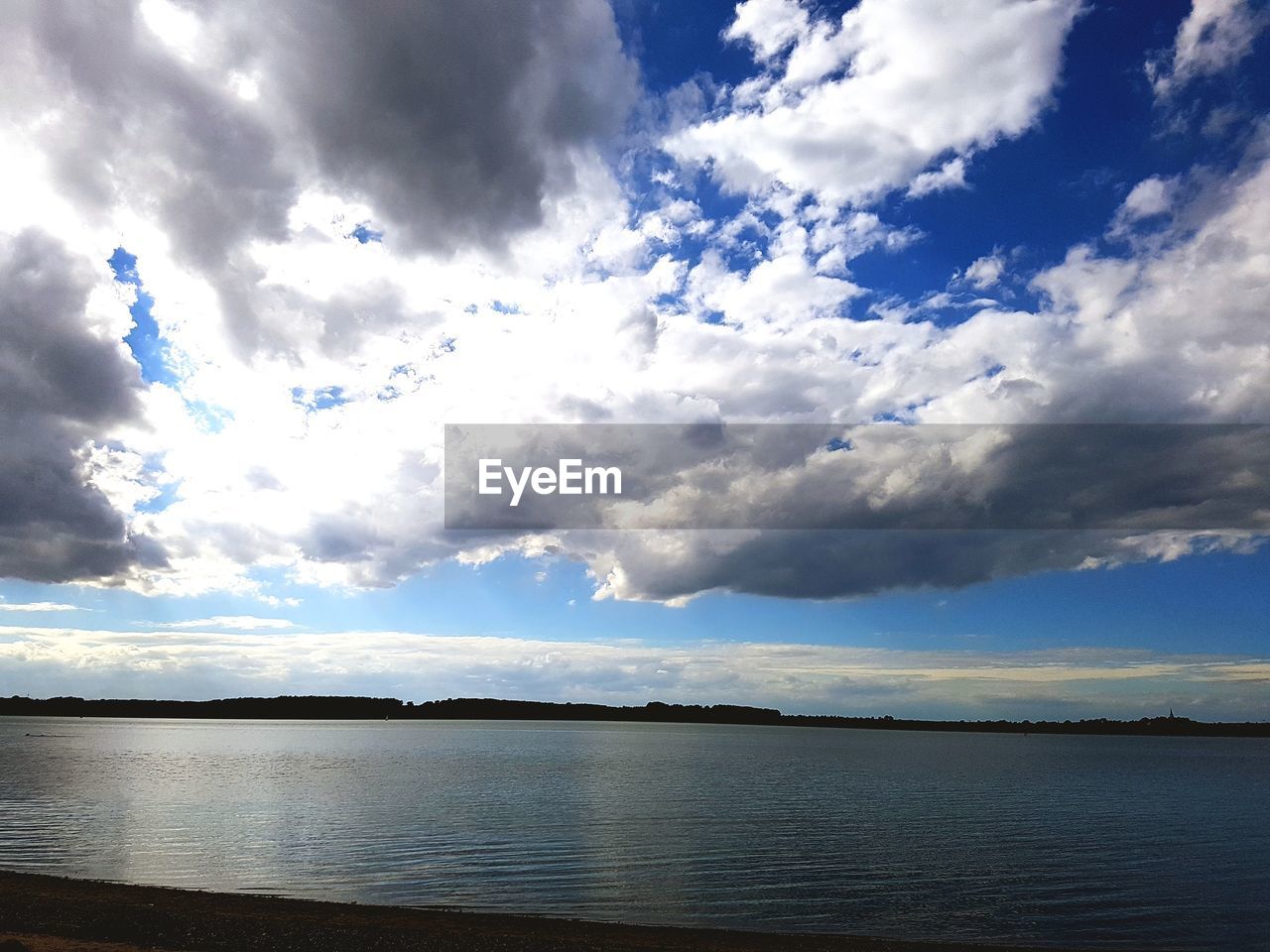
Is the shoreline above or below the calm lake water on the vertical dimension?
above

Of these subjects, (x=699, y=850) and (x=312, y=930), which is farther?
(x=699, y=850)

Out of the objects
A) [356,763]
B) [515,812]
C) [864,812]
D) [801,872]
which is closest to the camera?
[801,872]

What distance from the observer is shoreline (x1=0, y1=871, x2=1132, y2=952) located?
26.1 meters

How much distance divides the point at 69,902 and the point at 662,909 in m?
22.5

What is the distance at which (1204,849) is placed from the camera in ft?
179

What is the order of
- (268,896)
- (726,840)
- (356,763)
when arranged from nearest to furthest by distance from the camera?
(268,896) → (726,840) → (356,763)

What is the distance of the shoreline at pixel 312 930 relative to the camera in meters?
26.1

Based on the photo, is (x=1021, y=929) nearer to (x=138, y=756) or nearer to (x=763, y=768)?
(x=763, y=768)

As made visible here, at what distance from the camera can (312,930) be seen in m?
27.6

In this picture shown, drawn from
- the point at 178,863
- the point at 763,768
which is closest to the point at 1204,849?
the point at 178,863

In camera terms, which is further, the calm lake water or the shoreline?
the calm lake water

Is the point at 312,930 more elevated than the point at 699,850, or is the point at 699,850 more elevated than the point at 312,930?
the point at 312,930

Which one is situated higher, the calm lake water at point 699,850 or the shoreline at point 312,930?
the shoreline at point 312,930

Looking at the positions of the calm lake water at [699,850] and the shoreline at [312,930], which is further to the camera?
the calm lake water at [699,850]
